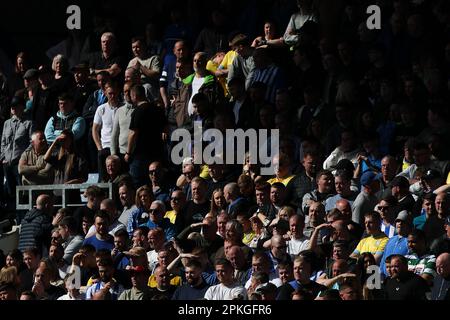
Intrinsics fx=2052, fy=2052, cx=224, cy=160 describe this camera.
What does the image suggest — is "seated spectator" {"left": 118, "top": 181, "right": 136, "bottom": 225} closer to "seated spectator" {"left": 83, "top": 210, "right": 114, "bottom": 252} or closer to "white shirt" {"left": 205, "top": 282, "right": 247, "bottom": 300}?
"seated spectator" {"left": 83, "top": 210, "right": 114, "bottom": 252}

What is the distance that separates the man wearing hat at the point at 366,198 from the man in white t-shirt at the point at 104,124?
3821 mm

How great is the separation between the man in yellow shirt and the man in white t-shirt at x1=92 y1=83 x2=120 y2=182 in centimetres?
448

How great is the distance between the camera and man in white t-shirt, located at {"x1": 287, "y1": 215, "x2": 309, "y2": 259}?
19234 millimetres

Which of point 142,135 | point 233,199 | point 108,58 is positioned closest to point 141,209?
point 142,135

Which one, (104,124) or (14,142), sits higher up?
(104,124)

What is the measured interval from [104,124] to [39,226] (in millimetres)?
1433

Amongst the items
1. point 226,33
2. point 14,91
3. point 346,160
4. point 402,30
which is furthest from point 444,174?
point 14,91

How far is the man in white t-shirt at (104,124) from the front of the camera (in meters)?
22.7

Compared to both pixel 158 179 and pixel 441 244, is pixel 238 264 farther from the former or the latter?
pixel 158 179

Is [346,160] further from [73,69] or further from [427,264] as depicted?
[73,69]

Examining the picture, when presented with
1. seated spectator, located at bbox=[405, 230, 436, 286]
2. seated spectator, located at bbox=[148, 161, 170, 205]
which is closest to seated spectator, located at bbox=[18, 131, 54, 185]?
seated spectator, located at bbox=[148, 161, 170, 205]

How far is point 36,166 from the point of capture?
23047 millimetres

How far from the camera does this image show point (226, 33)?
2384 centimetres

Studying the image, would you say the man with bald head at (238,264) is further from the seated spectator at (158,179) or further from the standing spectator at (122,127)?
the standing spectator at (122,127)
